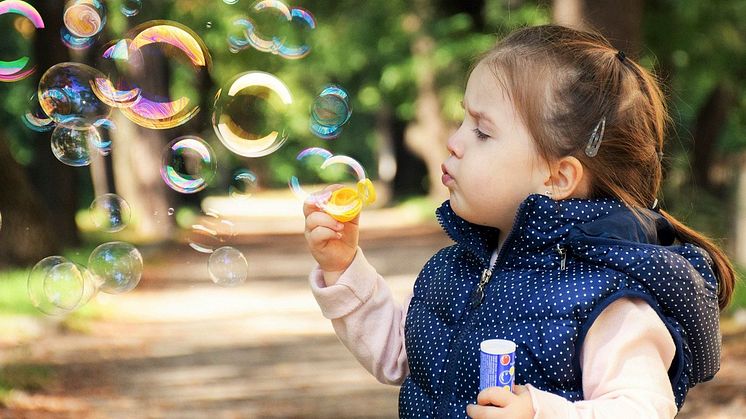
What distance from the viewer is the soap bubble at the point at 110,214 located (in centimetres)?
353

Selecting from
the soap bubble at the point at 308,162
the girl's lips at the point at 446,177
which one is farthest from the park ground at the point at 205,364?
the girl's lips at the point at 446,177

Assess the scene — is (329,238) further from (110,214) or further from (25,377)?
(25,377)

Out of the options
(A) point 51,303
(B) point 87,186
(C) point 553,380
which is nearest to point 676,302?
(C) point 553,380

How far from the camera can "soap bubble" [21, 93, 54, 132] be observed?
3.60 metres

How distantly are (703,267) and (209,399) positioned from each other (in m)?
4.64

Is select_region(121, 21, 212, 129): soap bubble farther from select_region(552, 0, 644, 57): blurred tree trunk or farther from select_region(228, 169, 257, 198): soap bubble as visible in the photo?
select_region(552, 0, 644, 57): blurred tree trunk

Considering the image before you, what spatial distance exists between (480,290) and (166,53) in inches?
71.0

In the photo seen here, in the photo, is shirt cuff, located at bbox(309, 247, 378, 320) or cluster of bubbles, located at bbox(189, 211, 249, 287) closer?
shirt cuff, located at bbox(309, 247, 378, 320)

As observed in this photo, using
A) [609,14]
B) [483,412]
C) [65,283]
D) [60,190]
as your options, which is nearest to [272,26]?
[65,283]

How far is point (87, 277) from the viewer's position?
138 inches

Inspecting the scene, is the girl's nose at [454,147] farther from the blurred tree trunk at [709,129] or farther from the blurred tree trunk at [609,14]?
the blurred tree trunk at [709,129]

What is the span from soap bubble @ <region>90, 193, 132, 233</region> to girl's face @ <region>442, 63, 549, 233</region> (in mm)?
1823

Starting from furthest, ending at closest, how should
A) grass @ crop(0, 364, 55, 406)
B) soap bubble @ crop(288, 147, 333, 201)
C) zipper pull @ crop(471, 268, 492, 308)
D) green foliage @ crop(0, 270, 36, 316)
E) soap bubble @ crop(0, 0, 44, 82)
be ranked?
green foliage @ crop(0, 270, 36, 316) → grass @ crop(0, 364, 55, 406) → soap bubble @ crop(0, 0, 44, 82) → soap bubble @ crop(288, 147, 333, 201) → zipper pull @ crop(471, 268, 492, 308)

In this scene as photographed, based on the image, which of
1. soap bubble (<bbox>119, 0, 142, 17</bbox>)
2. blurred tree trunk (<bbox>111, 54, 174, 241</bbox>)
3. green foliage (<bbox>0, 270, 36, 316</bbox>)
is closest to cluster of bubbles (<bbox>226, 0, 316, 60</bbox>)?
soap bubble (<bbox>119, 0, 142, 17</bbox>)
